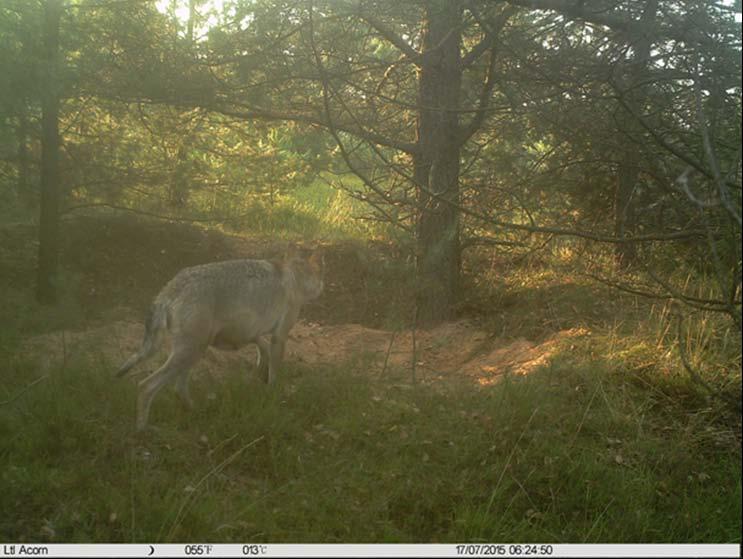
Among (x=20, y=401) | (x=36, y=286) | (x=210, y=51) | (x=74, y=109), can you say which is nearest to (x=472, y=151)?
(x=210, y=51)

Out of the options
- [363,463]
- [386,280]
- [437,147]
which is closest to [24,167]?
[386,280]

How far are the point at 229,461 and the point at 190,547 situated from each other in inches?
41.4

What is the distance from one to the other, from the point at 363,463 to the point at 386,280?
16.4 feet

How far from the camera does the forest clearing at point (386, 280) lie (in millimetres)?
5234

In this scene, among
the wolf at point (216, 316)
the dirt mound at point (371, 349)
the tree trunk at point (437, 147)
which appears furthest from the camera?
the tree trunk at point (437, 147)

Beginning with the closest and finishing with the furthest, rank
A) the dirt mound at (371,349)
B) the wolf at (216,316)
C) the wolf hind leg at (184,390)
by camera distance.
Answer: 1. the wolf at (216,316)
2. the wolf hind leg at (184,390)
3. the dirt mound at (371,349)

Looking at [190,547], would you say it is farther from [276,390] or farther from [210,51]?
[210,51]

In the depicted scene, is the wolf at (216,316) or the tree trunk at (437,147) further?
the tree trunk at (437,147)

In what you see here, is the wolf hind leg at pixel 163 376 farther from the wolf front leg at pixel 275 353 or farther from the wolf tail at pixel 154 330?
the wolf front leg at pixel 275 353

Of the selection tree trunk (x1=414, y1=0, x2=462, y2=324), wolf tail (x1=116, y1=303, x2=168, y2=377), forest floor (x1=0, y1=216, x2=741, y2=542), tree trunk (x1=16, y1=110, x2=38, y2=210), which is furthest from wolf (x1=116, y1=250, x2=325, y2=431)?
tree trunk (x1=16, y1=110, x2=38, y2=210)

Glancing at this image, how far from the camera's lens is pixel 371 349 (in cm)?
889

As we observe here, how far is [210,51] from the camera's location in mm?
9688

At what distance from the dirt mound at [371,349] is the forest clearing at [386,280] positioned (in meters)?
0.06

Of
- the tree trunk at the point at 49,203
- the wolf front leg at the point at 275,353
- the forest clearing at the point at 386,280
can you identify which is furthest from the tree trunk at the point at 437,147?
the tree trunk at the point at 49,203
